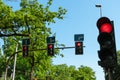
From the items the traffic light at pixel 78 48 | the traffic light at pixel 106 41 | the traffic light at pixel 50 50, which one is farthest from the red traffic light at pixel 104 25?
the traffic light at pixel 50 50

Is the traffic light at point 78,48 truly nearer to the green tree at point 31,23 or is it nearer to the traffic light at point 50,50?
the traffic light at point 50,50

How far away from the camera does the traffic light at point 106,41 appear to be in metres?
6.91

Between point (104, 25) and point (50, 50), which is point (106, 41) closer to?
point (104, 25)

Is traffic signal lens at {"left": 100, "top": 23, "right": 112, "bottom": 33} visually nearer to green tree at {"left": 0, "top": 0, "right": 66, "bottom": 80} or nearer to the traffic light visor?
the traffic light visor

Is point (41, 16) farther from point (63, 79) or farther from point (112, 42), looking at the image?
point (63, 79)

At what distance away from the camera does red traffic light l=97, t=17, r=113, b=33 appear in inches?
280

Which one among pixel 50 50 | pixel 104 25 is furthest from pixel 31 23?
pixel 104 25

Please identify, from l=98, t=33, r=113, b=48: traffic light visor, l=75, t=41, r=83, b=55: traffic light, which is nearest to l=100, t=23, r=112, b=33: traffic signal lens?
l=98, t=33, r=113, b=48: traffic light visor

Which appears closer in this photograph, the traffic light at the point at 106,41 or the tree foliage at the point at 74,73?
the traffic light at the point at 106,41

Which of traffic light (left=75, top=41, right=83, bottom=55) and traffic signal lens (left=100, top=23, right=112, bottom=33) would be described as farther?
traffic light (left=75, top=41, right=83, bottom=55)

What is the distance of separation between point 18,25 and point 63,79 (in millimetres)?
90489

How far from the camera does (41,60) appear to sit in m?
44.3

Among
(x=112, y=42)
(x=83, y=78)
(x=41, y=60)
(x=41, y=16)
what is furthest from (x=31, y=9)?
(x=83, y=78)

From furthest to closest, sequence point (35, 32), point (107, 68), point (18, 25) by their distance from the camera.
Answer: point (35, 32)
point (18, 25)
point (107, 68)
